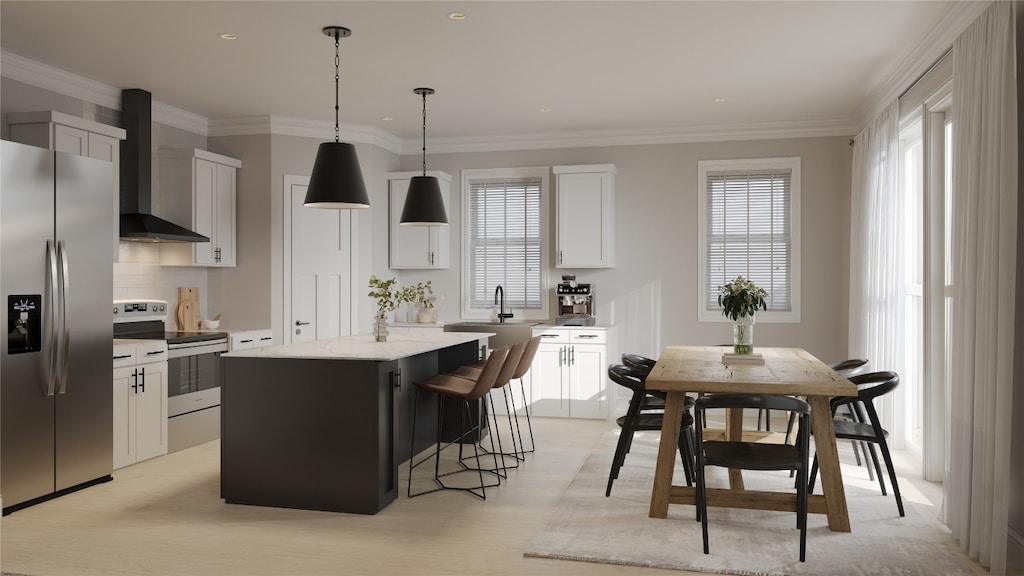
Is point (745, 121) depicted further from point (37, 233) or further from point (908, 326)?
point (37, 233)

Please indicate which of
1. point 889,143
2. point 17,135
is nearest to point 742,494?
point 889,143

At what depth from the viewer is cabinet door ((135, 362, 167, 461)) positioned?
530cm

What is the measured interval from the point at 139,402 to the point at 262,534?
6.58ft

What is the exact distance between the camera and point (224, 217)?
6859 millimetres

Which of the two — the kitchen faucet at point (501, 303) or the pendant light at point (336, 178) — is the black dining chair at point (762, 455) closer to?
the pendant light at point (336, 178)

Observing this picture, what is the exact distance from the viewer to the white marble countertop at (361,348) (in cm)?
420

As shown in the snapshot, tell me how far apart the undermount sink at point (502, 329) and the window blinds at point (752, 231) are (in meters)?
1.77

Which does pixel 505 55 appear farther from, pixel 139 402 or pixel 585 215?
pixel 139 402

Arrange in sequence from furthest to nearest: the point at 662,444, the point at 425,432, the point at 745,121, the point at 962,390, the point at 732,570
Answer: the point at 745,121
the point at 425,432
the point at 662,444
the point at 962,390
the point at 732,570

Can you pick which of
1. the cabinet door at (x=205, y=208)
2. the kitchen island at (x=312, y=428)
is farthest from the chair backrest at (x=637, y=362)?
the cabinet door at (x=205, y=208)

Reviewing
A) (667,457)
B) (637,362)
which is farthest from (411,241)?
(667,457)

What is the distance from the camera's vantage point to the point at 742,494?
3.89m

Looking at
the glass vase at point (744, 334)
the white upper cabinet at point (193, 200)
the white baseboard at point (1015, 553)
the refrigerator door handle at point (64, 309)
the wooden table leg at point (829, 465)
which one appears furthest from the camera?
the white upper cabinet at point (193, 200)

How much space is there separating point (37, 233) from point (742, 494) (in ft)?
13.5
